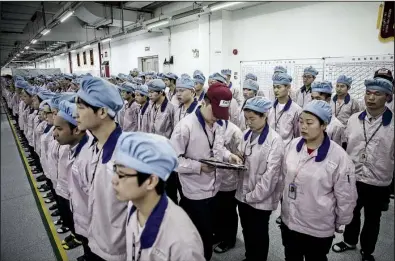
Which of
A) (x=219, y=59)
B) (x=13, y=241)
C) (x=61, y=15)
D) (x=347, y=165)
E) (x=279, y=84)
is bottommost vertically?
(x=13, y=241)

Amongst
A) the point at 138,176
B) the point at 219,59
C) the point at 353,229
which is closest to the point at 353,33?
the point at 219,59

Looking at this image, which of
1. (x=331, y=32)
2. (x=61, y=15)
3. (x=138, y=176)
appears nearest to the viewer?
(x=138, y=176)

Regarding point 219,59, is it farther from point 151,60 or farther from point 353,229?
point 353,229

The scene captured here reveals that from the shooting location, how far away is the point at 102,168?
5.68ft

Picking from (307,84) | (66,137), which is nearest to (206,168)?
(66,137)

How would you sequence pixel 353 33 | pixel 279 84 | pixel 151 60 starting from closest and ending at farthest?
pixel 279 84 → pixel 353 33 → pixel 151 60

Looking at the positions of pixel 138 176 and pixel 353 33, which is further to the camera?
pixel 353 33

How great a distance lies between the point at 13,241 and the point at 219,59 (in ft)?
24.3

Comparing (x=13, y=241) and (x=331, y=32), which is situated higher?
(x=331, y=32)

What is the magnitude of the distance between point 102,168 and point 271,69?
22.9ft

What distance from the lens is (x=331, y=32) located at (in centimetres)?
636

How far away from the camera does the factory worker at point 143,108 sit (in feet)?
17.5

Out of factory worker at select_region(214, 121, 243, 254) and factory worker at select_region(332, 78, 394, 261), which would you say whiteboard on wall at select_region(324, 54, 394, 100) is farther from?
factory worker at select_region(214, 121, 243, 254)

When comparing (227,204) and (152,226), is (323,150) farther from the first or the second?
(152,226)
